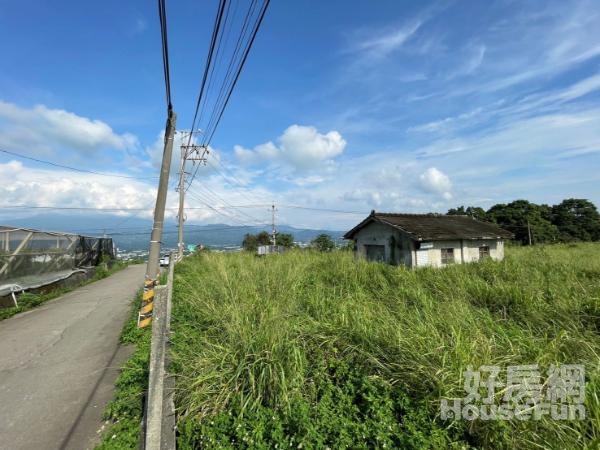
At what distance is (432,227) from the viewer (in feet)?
59.5

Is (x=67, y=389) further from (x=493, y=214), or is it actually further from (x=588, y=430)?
(x=493, y=214)

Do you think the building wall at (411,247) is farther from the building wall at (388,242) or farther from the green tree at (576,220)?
the green tree at (576,220)

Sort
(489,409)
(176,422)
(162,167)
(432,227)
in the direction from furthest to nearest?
(432,227) → (162,167) → (176,422) → (489,409)

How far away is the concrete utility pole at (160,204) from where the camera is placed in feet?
17.1

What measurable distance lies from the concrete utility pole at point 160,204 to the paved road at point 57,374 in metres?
2.14

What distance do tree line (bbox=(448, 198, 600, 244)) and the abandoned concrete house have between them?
23582 millimetres

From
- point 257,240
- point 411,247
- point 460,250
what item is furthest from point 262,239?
point 411,247

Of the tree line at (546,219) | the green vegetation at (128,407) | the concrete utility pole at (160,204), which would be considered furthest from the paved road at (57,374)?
the tree line at (546,219)

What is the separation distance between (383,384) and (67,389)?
17.3ft

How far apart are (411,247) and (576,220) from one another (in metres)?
44.4

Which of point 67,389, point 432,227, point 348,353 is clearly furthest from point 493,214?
point 67,389

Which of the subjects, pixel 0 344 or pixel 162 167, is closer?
pixel 162 167

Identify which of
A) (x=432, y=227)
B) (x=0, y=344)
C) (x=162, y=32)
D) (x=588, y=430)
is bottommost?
(x=0, y=344)

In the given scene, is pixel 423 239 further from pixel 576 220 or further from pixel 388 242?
pixel 576 220
